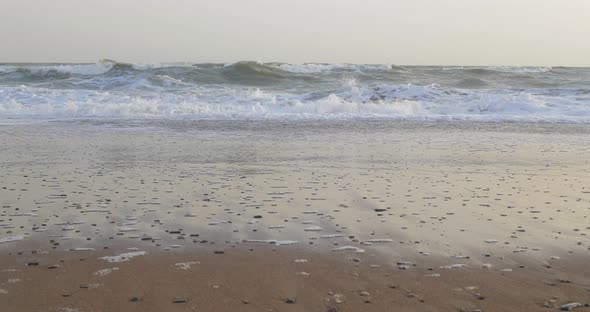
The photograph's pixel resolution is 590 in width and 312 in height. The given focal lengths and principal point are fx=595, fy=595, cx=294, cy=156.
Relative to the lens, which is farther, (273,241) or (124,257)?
(273,241)

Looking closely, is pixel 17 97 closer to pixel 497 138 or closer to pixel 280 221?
pixel 497 138

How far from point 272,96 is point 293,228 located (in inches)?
525

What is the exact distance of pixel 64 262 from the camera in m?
3.23

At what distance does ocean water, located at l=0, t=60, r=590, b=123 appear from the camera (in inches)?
542

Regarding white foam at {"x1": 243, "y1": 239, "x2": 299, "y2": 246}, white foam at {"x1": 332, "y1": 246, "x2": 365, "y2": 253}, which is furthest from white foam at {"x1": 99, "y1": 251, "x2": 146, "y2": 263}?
white foam at {"x1": 332, "y1": 246, "x2": 365, "y2": 253}

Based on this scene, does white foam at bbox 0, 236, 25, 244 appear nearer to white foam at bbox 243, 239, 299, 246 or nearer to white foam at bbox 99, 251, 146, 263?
white foam at bbox 99, 251, 146, 263

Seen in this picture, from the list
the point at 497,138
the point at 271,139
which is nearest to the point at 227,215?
the point at 271,139

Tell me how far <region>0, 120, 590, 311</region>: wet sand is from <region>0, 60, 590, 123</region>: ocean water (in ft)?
20.2

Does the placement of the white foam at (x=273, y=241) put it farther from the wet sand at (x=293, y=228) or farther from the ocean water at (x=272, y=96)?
the ocean water at (x=272, y=96)

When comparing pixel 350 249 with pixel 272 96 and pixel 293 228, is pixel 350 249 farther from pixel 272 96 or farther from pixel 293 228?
pixel 272 96

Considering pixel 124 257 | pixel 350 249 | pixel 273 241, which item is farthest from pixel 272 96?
pixel 124 257

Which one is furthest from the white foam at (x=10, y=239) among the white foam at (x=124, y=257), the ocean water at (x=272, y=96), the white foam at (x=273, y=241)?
the ocean water at (x=272, y=96)

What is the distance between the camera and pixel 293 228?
3.99 meters

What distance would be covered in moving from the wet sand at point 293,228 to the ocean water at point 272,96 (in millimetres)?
6148
